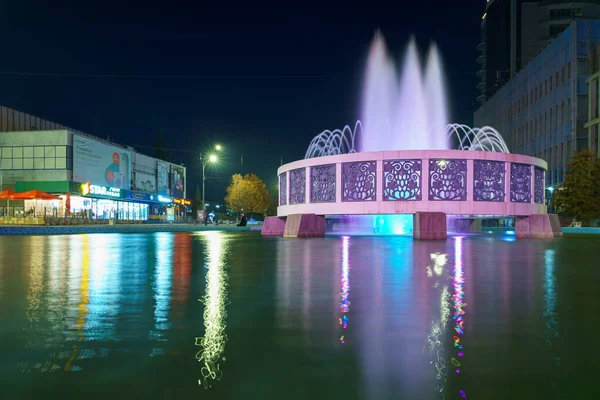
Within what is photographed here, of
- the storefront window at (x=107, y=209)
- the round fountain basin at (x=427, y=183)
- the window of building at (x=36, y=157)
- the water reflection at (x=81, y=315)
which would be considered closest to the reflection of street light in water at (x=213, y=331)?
the water reflection at (x=81, y=315)

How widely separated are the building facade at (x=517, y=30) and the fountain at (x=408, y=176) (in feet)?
228

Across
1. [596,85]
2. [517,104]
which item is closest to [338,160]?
[596,85]

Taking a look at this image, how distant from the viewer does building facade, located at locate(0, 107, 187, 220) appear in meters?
59.8

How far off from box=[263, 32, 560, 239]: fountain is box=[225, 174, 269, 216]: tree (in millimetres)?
53022

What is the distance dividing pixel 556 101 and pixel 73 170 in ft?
196

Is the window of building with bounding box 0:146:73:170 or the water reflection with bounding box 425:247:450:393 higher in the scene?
the window of building with bounding box 0:146:73:170

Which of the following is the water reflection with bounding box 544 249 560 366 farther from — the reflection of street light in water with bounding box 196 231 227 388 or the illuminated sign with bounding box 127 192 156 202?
the illuminated sign with bounding box 127 192 156 202

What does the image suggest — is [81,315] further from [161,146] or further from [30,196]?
[161,146]

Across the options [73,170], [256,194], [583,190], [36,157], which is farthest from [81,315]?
[256,194]

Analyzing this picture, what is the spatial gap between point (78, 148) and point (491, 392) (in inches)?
2565

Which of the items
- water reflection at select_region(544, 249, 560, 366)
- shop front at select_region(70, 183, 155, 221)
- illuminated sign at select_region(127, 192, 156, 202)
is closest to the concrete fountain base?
water reflection at select_region(544, 249, 560, 366)

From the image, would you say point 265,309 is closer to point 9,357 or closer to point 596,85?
point 9,357

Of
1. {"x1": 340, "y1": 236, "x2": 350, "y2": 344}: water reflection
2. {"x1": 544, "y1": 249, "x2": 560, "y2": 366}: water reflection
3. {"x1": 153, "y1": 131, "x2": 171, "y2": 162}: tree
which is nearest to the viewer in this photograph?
{"x1": 544, "y1": 249, "x2": 560, "y2": 366}: water reflection

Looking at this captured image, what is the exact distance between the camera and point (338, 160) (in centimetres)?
2458
